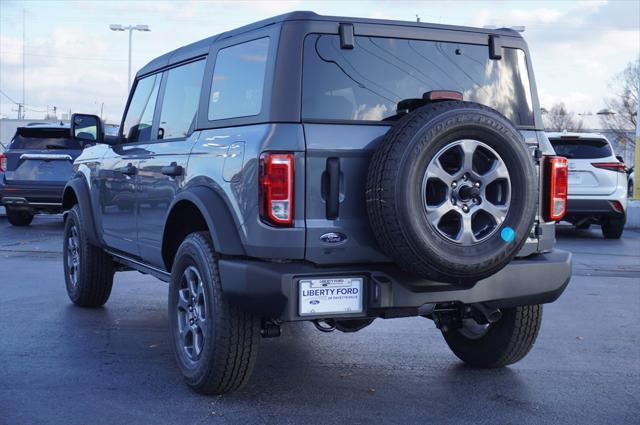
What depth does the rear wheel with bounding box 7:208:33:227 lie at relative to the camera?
15.3m

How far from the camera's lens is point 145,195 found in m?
5.68

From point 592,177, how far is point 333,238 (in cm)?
1014

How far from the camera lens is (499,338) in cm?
527

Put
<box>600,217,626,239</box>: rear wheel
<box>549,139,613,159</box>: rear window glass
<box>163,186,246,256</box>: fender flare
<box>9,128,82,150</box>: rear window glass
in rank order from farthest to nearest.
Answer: <box>9,128,82,150</box>: rear window glass < <box>600,217,626,239</box>: rear wheel < <box>549,139,613,159</box>: rear window glass < <box>163,186,246,256</box>: fender flare

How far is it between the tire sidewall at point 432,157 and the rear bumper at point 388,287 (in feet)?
0.91

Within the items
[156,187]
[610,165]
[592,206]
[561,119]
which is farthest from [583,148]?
[561,119]

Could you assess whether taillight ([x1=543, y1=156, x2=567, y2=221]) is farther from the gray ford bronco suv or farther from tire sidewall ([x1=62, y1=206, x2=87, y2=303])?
tire sidewall ([x1=62, y1=206, x2=87, y2=303])

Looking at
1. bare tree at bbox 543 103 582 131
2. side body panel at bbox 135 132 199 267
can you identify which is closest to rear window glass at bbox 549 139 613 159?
side body panel at bbox 135 132 199 267

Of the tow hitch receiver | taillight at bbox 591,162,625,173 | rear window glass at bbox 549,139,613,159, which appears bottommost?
the tow hitch receiver

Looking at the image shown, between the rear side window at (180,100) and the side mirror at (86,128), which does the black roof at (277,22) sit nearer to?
the rear side window at (180,100)

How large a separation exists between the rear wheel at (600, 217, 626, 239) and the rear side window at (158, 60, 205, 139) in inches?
397

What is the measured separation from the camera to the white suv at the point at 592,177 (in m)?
13.4

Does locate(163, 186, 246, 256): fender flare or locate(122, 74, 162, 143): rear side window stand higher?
locate(122, 74, 162, 143): rear side window

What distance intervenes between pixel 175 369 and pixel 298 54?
2173 mm
